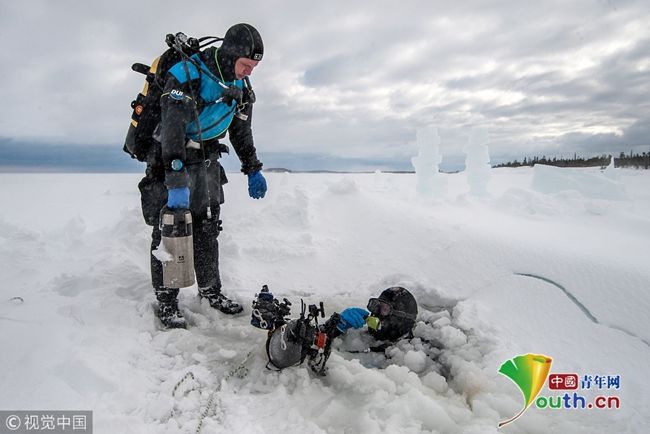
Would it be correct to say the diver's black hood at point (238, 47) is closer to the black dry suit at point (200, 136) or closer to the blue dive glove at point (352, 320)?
the black dry suit at point (200, 136)

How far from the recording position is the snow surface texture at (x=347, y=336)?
2.04 meters

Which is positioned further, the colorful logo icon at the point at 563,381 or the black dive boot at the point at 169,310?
the black dive boot at the point at 169,310

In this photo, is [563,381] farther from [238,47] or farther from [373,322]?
[238,47]

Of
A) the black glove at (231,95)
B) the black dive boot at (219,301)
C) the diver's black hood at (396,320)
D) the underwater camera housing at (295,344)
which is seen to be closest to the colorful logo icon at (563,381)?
the diver's black hood at (396,320)

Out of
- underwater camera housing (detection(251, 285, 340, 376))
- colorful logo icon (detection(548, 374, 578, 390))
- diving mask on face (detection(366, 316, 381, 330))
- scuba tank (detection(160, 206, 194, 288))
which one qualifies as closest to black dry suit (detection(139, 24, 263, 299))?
scuba tank (detection(160, 206, 194, 288))

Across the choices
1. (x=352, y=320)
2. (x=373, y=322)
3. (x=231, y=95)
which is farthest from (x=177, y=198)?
(x=373, y=322)

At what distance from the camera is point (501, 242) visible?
4.12 meters

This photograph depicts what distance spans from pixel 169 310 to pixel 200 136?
4.86 feet

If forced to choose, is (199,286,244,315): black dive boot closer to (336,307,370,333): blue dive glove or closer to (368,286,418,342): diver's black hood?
(336,307,370,333): blue dive glove

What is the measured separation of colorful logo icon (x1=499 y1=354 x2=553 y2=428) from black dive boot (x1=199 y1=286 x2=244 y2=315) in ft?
7.45

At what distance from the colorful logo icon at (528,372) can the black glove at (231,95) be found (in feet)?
9.35

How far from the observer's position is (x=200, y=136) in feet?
9.61

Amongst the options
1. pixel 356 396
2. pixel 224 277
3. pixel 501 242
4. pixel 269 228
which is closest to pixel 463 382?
pixel 356 396

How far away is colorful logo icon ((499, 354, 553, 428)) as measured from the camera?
92.8 inches
